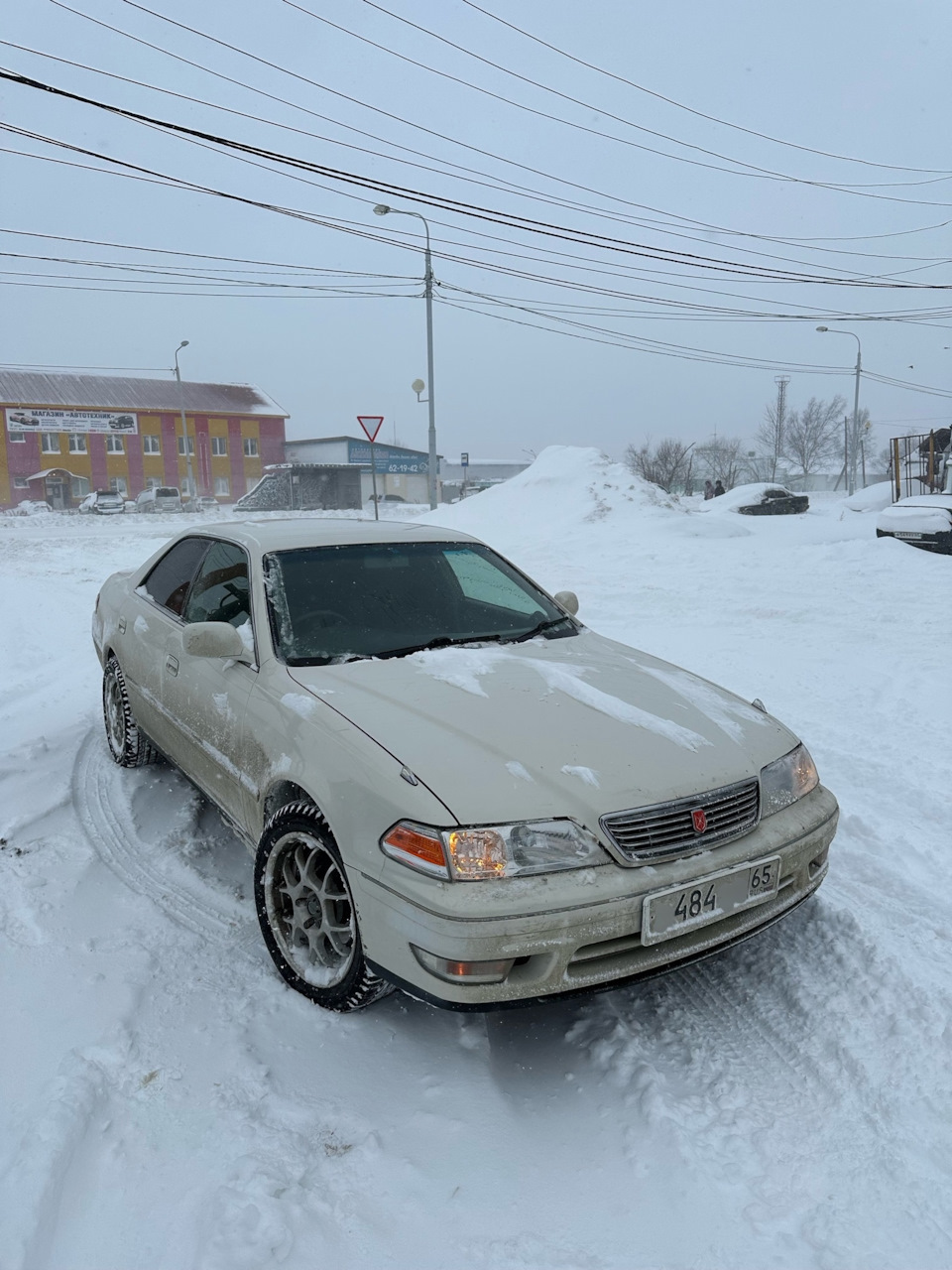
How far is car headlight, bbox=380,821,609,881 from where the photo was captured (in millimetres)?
2146

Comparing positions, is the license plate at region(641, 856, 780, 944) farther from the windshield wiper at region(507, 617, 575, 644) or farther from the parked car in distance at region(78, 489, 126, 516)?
the parked car in distance at region(78, 489, 126, 516)

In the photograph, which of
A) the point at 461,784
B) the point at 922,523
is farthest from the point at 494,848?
the point at 922,523

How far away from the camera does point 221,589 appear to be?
142 inches

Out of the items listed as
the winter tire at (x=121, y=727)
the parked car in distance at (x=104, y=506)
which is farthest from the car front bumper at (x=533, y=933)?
the parked car in distance at (x=104, y=506)

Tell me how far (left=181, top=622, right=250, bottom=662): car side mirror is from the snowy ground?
3.06 ft

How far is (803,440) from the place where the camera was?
6994cm

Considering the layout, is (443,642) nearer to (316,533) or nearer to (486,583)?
(486,583)

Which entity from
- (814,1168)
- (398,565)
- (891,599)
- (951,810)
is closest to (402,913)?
(814,1168)

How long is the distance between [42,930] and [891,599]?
29.3 feet

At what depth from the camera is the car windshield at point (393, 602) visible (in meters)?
3.17

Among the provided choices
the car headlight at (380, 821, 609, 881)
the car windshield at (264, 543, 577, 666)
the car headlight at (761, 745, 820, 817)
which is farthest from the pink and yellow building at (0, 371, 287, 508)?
the car headlight at (380, 821, 609, 881)

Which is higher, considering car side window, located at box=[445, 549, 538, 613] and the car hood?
car side window, located at box=[445, 549, 538, 613]

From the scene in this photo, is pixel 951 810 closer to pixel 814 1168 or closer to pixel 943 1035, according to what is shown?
pixel 943 1035

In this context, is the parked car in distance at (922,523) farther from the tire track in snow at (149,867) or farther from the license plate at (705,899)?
the tire track in snow at (149,867)
